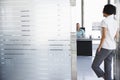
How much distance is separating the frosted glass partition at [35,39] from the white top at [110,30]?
80 cm

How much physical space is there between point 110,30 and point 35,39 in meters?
1.27

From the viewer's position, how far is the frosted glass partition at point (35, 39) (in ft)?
11.4

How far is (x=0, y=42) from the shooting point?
3.54 meters

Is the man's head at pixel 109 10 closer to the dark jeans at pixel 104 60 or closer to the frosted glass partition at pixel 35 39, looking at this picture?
the dark jeans at pixel 104 60

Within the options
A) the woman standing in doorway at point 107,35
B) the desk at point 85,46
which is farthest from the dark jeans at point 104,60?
the desk at point 85,46

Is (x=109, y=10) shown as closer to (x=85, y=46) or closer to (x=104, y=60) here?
(x=104, y=60)

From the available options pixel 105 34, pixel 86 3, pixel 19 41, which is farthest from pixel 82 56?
pixel 19 41

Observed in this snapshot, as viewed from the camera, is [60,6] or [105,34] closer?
[60,6]

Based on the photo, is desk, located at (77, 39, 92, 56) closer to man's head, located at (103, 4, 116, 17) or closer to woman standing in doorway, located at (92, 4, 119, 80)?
woman standing in doorway, located at (92, 4, 119, 80)

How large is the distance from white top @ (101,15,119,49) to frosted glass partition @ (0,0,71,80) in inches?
31.3

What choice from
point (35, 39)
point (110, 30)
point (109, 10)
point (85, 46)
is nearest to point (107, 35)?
point (110, 30)

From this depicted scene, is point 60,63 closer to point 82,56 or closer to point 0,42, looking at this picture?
point 0,42

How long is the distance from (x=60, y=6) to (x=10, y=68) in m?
1.17

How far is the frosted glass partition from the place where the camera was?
346 centimetres
